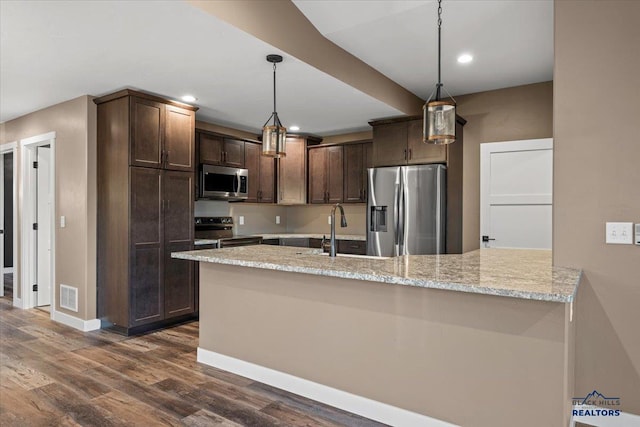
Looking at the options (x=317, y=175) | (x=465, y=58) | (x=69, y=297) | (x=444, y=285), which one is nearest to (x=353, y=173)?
(x=317, y=175)

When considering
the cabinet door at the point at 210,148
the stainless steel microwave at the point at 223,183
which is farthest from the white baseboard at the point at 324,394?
the cabinet door at the point at 210,148

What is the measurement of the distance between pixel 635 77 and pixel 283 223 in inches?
201

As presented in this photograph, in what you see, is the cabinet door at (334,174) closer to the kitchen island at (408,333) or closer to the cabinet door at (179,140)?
the cabinet door at (179,140)

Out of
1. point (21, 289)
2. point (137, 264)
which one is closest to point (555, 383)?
point (137, 264)

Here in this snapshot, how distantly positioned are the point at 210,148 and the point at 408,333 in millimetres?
3625

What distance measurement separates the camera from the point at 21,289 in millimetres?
5039

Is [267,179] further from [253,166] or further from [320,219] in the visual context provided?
[320,219]

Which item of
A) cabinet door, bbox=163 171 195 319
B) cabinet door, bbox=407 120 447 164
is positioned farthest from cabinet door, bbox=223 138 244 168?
cabinet door, bbox=407 120 447 164

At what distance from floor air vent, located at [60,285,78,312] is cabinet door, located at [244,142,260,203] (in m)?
2.30

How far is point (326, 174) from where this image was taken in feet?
19.1

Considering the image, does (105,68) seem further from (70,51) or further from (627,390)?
(627,390)

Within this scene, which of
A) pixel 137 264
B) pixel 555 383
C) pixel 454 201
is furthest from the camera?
pixel 454 201

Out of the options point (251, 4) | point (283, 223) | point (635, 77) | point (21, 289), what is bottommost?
point (21, 289)

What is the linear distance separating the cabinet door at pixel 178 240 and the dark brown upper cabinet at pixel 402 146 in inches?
90.3
